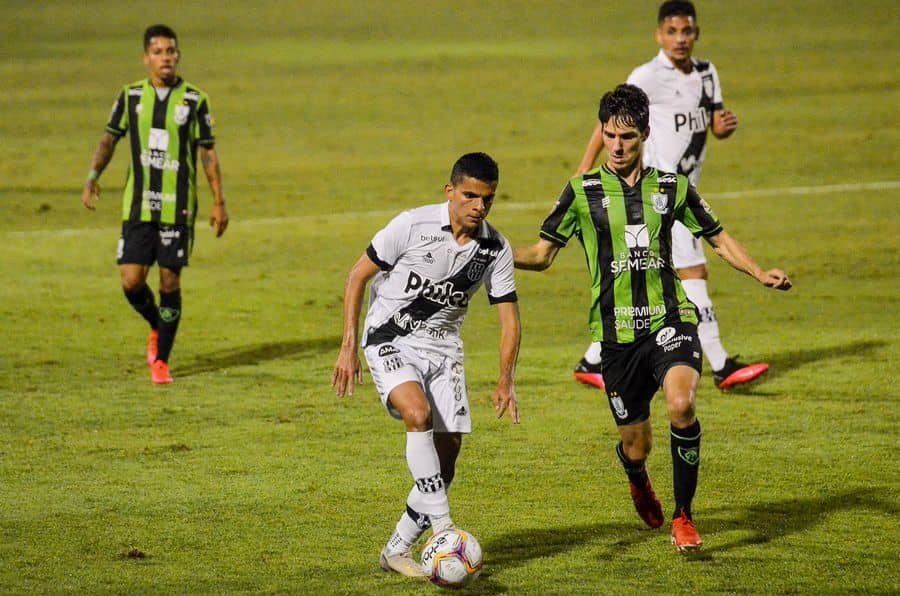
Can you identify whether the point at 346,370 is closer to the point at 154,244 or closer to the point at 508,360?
the point at 508,360

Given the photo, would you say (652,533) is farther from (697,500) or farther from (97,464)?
(97,464)

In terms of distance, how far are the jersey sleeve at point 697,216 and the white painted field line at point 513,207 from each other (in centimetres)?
1166

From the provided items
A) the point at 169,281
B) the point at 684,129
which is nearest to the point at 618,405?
the point at 684,129

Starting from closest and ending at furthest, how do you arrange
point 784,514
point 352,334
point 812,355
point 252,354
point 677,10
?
1. point 352,334
2. point 784,514
3. point 677,10
4. point 812,355
5. point 252,354

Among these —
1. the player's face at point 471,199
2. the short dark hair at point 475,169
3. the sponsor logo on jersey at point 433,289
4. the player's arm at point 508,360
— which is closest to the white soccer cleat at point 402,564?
the player's arm at point 508,360

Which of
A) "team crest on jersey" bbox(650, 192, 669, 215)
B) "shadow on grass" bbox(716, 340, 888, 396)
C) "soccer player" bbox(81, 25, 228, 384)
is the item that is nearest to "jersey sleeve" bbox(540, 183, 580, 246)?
"team crest on jersey" bbox(650, 192, 669, 215)

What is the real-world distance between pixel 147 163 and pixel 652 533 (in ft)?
17.4

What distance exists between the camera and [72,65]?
31609mm

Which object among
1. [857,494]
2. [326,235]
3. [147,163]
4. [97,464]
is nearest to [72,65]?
[326,235]

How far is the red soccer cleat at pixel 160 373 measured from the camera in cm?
1117

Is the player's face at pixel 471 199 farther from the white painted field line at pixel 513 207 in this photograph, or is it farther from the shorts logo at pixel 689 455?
the white painted field line at pixel 513 207

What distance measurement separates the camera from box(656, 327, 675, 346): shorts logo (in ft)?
23.9

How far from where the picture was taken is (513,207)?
1941cm

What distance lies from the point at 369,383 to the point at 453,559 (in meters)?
4.72
